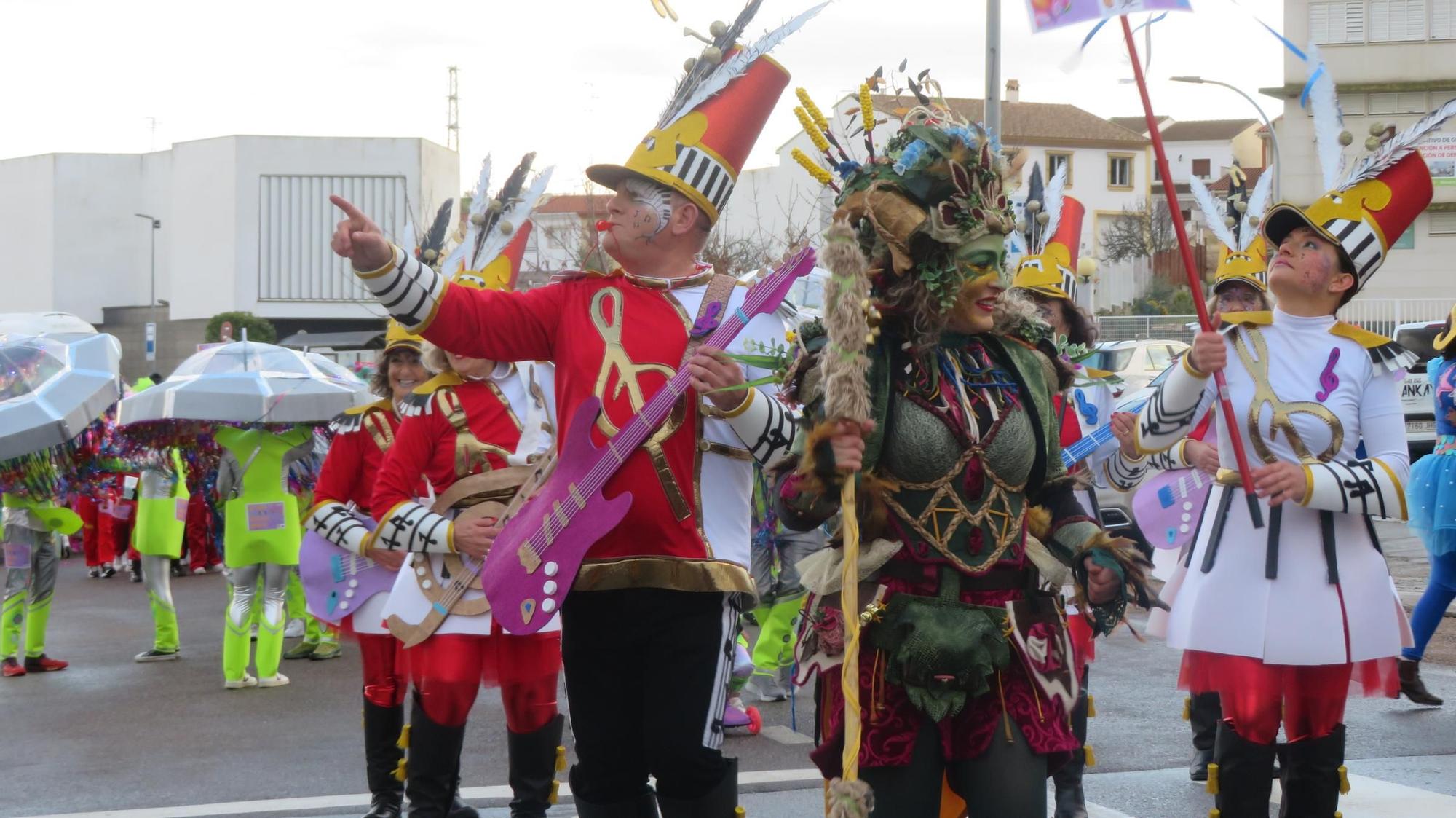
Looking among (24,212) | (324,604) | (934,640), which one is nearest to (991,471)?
(934,640)

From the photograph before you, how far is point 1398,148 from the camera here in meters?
5.18

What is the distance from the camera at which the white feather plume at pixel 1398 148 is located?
5.18 metres

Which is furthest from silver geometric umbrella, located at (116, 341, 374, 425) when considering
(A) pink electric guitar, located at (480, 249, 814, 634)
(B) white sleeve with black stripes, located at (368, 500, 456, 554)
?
(A) pink electric guitar, located at (480, 249, 814, 634)

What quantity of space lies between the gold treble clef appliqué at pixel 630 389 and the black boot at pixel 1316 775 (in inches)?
83.6

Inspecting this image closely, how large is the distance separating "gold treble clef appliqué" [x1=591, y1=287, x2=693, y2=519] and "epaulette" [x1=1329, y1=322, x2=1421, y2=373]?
2.19 m

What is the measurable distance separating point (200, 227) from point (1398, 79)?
3259 cm

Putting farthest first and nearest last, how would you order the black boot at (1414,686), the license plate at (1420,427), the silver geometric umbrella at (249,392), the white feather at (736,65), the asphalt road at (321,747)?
the license plate at (1420,427) → the silver geometric umbrella at (249,392) → the black boot at (1414,686) → the asphalt road at (321,747) → the white feather at (736,65)

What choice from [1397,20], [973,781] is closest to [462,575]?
[973,781]

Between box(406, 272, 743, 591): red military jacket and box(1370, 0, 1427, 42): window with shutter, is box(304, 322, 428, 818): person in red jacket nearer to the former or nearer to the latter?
box(406, 272, 743, 591): red military jacket

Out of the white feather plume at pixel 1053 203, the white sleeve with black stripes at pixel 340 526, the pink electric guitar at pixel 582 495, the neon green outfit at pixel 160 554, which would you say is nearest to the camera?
the pink electric guitar at pixel 582 495

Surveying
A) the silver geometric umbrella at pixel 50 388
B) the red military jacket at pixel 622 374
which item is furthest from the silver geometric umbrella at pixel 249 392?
the red military jacket at pixel 622 374

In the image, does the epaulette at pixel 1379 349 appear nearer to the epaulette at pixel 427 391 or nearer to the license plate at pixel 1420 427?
the epaulette at pixel 427 391

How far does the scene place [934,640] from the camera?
3764 mm

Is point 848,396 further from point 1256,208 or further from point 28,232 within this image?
point 28,232
